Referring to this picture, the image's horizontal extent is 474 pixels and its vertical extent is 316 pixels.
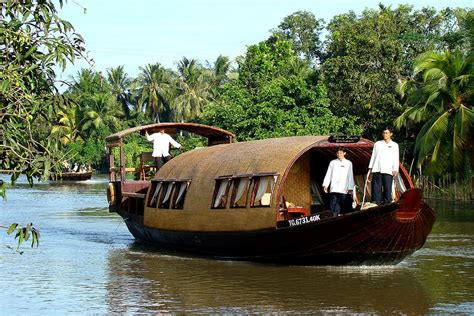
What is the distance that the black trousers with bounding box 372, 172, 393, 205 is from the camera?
1264 centimetres

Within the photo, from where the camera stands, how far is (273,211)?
510 inches

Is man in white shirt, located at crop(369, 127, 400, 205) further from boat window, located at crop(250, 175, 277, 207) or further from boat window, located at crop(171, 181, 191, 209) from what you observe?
boat window, located at crop(171, 181, 191, 209)

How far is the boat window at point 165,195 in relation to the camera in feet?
51.4

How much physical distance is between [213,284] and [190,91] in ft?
181

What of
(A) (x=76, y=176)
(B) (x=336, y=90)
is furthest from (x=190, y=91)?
(B) (x=336, y=90)

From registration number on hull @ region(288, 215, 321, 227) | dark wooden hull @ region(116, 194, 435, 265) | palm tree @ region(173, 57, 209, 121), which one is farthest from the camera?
palm tree @ region(173, 57, 209, 121)

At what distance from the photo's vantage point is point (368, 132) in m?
36.3

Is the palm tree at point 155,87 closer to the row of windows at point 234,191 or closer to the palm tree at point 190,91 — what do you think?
the palm tree at point 190,91

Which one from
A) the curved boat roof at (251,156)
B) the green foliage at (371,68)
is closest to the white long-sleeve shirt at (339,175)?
the curved boat roof at (251,156)

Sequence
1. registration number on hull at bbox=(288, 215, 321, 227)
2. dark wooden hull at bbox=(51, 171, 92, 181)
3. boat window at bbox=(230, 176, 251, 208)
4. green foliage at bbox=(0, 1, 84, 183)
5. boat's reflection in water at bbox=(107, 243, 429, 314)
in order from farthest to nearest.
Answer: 1. dark wooden hull at bbox=(51, 171, 92, 181)
2. boat window at bbox=(230, 176, 251, 208)
3. registration number on hull at bbox=(288, 215, 321, 227)
4. boat's reflection in water at bbox=(107, 243, 429, 314)
5. green foliage at bbox=(0, 1, 84, 183)

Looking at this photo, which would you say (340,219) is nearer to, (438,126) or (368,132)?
(438,126)

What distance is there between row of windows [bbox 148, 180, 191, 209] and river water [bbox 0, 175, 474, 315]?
88 centimetres

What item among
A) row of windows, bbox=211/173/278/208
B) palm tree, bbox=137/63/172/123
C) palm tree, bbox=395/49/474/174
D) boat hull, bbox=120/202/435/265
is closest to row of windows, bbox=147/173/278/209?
row of windows, bbox=211/173/278/208

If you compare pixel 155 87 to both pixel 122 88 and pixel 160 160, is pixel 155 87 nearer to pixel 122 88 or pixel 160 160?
pixel 122 88
